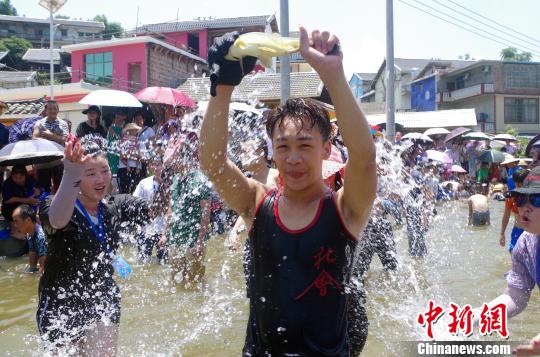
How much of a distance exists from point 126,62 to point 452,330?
35034 millimetres

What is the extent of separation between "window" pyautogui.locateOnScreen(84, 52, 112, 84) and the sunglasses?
1397 inches

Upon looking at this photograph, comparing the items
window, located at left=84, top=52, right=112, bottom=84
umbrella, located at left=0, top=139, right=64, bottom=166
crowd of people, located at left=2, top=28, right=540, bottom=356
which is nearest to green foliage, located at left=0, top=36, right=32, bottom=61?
window, located at left=84, top=52, right=112, bottom=84

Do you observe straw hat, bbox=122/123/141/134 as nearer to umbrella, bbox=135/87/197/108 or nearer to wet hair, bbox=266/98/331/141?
umbrella, bbox=135/87/197/108

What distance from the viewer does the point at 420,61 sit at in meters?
65.1

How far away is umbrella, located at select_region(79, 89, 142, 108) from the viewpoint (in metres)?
11.5

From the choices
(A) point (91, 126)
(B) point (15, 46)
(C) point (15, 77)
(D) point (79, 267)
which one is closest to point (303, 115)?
(D) point (79, 267)

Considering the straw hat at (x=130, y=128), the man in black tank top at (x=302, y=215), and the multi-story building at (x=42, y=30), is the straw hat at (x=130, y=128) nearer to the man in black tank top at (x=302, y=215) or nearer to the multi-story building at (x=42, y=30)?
the man in black tank top at (x=302, y=215)

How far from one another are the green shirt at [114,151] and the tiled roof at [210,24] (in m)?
31.5

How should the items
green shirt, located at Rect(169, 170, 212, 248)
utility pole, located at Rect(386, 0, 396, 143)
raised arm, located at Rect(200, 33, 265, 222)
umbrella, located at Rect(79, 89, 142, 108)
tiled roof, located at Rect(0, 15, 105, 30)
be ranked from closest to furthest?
raised arm, located at Rect(200, 33, 265, 222)
green shirt, located at Rect(169, 170, 212, 248)
umbrella, located at Rect(79, 89, 142, 108)
utility pole, located at Rect(386, 0, 396, 143)
tiled roof, located at Rect(0, 15, 105, 30)

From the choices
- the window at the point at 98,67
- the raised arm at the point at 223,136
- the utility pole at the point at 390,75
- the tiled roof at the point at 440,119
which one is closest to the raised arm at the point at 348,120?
the raised arm at the point at 223,136

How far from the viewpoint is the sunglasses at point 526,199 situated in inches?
124

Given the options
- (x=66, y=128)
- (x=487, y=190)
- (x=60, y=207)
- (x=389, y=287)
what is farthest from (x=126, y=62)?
(x=60, y=207)

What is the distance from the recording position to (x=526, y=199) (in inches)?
126

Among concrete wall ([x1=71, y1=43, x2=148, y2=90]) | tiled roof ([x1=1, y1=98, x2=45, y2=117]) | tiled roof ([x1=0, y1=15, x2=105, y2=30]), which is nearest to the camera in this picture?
tiled roof ([x1=1, y1=98, x2=45, y2=117])
